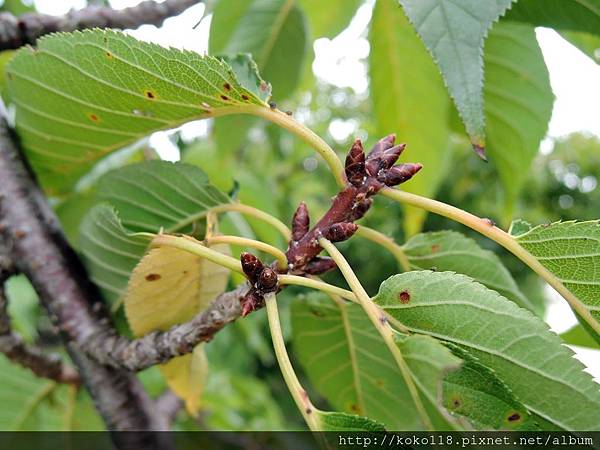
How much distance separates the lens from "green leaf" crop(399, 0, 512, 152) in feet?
1.60

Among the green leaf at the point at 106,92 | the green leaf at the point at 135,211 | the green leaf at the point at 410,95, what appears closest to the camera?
the green leaf at the point at 106,92

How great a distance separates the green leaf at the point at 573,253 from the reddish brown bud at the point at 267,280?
0.19m

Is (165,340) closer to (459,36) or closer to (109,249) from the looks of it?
(109,249)

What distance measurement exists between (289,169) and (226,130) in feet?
4.63

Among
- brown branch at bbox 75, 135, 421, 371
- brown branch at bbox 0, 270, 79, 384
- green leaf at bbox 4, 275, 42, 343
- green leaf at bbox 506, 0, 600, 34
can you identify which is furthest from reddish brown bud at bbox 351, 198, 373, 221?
green leaf at bbox 4, 275, 42, 343

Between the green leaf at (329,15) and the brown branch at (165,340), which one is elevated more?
the green leaf at (329,15)

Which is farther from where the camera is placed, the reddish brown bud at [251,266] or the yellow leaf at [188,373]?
the yellow leaf at [188,373]

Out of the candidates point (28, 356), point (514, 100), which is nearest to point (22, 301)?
point (28, 356)

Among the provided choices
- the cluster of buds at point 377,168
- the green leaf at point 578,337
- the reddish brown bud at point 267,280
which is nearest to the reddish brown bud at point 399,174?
the cluster of buds at point 377,168

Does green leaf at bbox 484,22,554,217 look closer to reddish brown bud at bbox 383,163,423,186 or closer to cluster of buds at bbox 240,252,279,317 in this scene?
reddish brown bud at bbox 383,163,423,186

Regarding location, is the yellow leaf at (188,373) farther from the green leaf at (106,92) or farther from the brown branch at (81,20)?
the brown branch at (81,20)

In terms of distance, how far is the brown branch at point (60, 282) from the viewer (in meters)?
0.66

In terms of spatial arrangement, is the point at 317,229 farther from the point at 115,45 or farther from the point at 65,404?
the point at 65,404

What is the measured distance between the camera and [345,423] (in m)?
0.46
